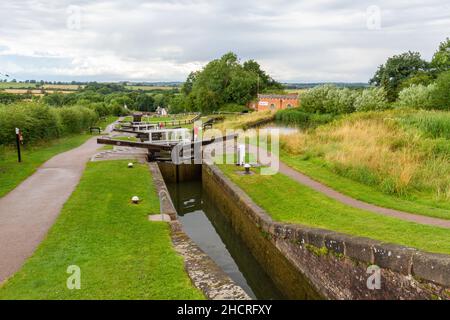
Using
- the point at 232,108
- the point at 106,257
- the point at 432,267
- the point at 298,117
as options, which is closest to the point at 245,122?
the point at 298,117

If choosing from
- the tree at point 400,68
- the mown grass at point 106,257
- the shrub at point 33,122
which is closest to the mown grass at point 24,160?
the shrub at point 33,122

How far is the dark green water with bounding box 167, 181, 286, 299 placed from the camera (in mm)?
7536

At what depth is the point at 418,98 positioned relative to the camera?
85.0 ft

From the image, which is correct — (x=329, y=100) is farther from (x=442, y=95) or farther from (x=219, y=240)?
(x=219, y=240)

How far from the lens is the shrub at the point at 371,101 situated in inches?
1168

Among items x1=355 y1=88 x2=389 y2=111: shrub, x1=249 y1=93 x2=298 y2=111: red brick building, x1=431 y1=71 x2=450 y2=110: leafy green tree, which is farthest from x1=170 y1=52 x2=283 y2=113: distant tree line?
x1=431 y1=71 x2=450 y2=110: leafy green tree

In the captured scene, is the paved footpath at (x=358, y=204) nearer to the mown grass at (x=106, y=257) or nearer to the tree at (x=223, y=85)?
the mown grass at (x=106, y=257)

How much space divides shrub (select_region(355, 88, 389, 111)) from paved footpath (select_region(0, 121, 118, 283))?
23.9 meters

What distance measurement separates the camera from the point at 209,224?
1149 cm

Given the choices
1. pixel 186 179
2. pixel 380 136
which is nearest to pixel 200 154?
pixel 186 179

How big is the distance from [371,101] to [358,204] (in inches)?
949

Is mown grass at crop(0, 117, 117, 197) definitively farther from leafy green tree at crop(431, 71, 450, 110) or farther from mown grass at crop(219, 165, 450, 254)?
leafy green tree at crop(431, 71, 450, 110)

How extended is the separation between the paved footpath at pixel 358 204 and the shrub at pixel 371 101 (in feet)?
66.9
